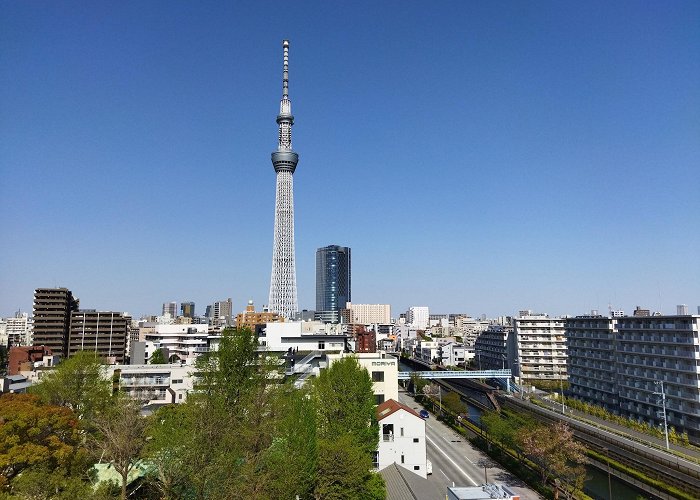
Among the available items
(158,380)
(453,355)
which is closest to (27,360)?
(158,380)

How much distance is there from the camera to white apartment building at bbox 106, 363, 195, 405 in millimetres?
36719

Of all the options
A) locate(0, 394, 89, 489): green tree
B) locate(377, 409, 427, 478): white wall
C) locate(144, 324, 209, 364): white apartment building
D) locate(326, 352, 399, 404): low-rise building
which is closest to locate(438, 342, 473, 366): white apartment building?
locate(144, 324, 209, 364): white apartment building

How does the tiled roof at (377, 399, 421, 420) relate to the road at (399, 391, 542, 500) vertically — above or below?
above

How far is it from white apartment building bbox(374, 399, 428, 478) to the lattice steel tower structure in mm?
64074

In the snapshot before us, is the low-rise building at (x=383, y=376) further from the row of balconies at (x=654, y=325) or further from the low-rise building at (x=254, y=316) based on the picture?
the low-rise building at (x=254, y=316)

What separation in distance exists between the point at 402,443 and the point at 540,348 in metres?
37.8

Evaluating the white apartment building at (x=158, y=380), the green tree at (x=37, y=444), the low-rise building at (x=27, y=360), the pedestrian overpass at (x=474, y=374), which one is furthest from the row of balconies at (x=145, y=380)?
the pedestrian overpass at (x=474, y=374)

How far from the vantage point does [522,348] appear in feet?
185

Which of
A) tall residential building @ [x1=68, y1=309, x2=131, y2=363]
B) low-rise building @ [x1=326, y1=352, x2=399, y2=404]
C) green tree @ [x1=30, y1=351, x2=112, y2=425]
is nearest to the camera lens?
→ green tree @ [x1=30, y1=351, x2=112, y2=425]

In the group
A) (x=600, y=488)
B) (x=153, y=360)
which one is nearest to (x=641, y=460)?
(x=600, y=488)

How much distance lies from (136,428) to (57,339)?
48.7 metres

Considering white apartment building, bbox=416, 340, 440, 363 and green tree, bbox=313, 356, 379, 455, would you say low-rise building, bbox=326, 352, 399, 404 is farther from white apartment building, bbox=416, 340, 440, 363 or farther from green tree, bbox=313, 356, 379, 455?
white apartment building, bbox=416, 340, 440, 363

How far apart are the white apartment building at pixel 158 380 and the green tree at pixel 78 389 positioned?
9.63 metres

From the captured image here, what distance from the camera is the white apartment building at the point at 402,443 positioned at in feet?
79.2
